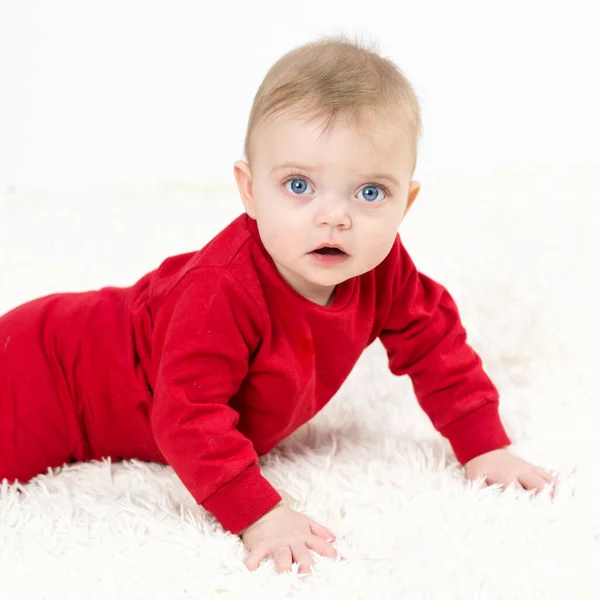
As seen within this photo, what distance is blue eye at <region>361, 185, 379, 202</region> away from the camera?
3.48 ft

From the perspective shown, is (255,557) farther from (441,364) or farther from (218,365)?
(441,364)

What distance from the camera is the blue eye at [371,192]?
1.06 metres

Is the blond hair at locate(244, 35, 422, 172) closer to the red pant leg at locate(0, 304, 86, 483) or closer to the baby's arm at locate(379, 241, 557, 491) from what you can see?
the baby's arm at locate(379, 241, 557, 491)

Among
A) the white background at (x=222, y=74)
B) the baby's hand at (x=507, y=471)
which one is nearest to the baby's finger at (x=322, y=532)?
the baby's hand at (x=507, y=471)

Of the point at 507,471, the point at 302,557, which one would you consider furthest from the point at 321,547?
the point at 507,471

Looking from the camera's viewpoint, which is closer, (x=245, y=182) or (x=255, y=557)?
(x=255, y=557)

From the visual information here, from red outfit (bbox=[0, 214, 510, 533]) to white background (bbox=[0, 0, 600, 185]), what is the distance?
102cm

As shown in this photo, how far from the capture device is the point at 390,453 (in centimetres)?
129

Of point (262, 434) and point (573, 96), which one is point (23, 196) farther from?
point (573, 96)

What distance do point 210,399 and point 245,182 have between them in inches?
9.7

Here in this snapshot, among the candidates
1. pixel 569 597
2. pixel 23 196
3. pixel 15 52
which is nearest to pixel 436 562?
pixel 569 597

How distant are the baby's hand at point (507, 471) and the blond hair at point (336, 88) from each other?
0.41 meters

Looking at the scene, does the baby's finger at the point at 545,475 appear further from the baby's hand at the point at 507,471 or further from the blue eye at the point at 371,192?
the blue eye at the point at 371,192

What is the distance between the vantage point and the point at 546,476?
1228 millimetres
